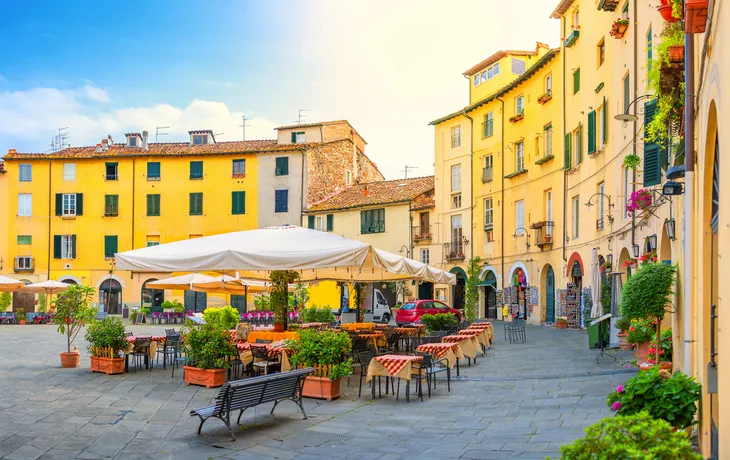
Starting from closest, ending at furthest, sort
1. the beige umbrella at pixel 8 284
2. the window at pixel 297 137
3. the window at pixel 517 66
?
the beige umbrella at pixel 8 284 → the window at pixel 517 66 → the window at pixel 297 137

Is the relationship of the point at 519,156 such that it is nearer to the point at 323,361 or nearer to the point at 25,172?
the point at 323,361

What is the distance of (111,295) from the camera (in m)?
45.2

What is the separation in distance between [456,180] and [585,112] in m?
14.2

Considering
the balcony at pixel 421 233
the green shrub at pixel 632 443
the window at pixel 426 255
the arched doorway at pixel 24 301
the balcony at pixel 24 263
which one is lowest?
the arched doorway at pixel 24 301

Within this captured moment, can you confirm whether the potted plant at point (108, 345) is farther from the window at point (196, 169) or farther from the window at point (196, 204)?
the window at point (196, 169)

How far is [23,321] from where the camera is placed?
36.5 meters

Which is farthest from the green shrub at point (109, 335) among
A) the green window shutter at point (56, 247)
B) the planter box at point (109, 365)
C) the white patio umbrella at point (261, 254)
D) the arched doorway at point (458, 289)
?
the green window shutter at point (56, 247)

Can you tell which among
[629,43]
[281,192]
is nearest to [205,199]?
[281,192]

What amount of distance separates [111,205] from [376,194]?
17.2m

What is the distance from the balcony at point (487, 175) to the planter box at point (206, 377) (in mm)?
26221

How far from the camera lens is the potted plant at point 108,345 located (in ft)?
43.4

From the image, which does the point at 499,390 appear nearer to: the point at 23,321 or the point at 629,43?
the point at 629,43

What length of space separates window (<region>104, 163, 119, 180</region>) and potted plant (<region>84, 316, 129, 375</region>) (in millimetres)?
34609

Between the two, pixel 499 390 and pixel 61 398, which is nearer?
pixel 61 398
